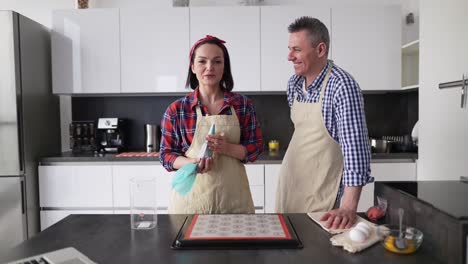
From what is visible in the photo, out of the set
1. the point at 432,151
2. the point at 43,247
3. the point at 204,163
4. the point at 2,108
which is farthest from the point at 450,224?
the point at 2,108

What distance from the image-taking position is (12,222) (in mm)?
2473

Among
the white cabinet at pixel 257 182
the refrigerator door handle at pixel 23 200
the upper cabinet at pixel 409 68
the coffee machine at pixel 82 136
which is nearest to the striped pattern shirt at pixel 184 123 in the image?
the white cabinet at pixel 257 182

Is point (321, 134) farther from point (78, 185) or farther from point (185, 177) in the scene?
point (78, 185)

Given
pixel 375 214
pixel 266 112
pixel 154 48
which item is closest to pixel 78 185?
pixel 154 48

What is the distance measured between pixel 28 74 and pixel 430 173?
2818mm

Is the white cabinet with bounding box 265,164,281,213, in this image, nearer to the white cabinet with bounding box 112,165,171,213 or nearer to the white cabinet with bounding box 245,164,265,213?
the white cabinet with bounding box 245,164,265,213

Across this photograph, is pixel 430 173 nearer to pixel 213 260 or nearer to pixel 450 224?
pixel 450 224

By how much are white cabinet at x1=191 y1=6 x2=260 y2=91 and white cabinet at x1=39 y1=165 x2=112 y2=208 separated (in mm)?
1235

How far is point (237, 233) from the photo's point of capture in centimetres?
95

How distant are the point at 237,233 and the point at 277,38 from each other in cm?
205

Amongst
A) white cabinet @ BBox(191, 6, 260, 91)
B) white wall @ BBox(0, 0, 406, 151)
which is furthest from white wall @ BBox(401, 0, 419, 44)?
white cabinet @ BBox(191, 6, 260, 91)

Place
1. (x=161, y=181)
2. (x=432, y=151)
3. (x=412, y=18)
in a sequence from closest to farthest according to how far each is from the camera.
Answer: (x=432, y=151)
(x=161, y=181)
(x=412, y=18)

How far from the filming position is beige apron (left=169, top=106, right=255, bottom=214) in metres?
1.37

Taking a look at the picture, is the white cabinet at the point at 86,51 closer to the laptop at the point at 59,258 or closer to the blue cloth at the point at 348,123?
the blue cloth at the point at 348,123
